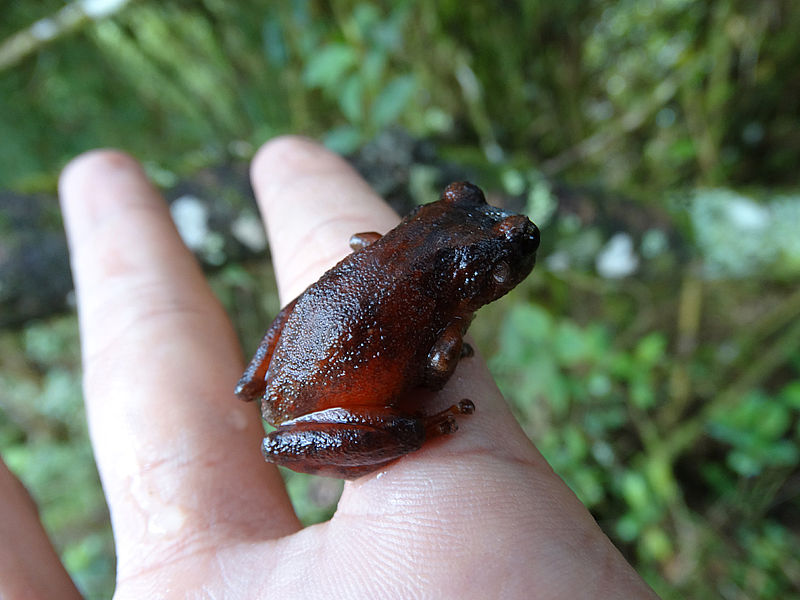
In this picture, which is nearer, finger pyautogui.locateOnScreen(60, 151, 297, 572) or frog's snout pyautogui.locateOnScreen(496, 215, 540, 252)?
finger pyautogui.locateOnScreen(60, 151, 297, 572)

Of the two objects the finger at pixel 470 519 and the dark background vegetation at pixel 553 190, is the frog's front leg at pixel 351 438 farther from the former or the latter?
the dark background vegetation at pixel 553 190

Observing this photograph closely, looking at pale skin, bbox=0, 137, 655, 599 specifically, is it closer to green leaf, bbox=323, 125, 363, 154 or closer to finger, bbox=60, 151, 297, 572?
finger, bbox=60, 151, 297, 572

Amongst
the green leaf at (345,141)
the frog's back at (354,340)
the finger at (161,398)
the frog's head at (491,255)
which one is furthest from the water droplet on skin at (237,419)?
the green leaf at (345,141)

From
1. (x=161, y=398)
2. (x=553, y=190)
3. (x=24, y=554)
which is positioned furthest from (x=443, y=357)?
(x=553, y=190)

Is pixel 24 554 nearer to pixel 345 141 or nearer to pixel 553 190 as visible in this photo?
pixel 345 141

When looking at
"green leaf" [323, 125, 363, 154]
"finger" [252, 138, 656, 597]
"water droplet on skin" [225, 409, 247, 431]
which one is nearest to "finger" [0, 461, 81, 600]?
"water droplet on skin" [225, 409, 247, 431]

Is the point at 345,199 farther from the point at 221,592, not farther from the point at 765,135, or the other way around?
the point at 765,135
